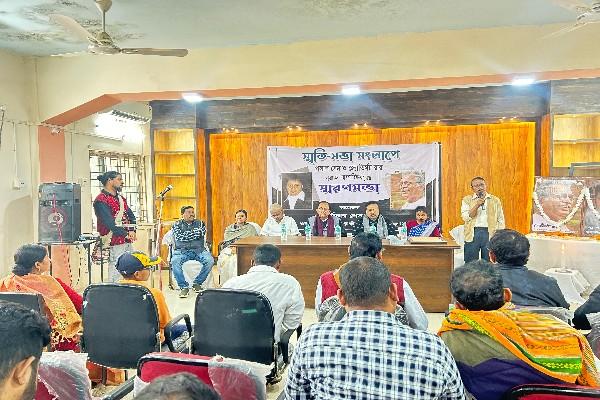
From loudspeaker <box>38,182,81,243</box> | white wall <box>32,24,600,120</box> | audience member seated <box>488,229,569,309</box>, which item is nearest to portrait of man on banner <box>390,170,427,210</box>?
white wall <box>32,24,600,120</box>

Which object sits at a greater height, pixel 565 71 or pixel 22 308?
pixel 565 71

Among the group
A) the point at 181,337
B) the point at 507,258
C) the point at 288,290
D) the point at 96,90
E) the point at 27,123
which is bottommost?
the point at 181,337

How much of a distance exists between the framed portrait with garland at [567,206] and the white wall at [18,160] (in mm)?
6221

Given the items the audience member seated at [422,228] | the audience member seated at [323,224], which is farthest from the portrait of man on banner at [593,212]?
the audience member seated at [323,224]

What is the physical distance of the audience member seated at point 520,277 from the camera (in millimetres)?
2467

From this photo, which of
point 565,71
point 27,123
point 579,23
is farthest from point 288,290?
point 27,123

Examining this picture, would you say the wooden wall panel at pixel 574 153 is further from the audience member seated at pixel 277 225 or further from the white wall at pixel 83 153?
the white wall at pixel 83 153

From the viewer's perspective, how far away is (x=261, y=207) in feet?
26.7

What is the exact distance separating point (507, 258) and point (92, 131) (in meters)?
6.30

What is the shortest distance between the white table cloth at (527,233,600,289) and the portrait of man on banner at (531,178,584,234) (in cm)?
18

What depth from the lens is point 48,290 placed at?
291 cm

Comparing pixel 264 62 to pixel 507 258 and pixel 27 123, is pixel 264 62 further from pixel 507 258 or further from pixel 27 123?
pixel 507 258

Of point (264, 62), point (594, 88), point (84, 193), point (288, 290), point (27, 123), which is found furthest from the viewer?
point (84, 193)

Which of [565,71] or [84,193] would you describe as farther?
[84,193]
